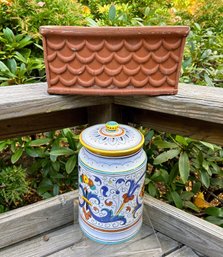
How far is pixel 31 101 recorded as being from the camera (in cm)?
99

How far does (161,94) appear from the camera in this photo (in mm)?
1029

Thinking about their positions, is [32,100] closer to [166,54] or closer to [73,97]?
[73,97]

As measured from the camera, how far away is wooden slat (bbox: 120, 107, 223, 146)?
3.45 feet

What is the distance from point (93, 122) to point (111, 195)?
355 millimetres

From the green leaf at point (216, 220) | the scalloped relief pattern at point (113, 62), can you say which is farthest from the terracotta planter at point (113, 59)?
the green leaf at point (216, 220)

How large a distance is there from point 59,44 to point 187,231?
766 mm

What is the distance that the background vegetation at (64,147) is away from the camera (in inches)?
52.4

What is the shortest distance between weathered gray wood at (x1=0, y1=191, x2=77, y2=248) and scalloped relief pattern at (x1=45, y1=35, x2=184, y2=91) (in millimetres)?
477

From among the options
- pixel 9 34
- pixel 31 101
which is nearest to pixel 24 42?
pixel 9 34

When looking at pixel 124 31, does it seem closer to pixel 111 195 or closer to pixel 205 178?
pixel 111 195

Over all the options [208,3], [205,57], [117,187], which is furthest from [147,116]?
[208,3]

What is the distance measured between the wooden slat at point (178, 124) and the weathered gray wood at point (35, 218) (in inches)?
15.4

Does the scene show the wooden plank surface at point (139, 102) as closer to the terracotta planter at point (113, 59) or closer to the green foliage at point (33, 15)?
the terracotta planter at point (113, 59)

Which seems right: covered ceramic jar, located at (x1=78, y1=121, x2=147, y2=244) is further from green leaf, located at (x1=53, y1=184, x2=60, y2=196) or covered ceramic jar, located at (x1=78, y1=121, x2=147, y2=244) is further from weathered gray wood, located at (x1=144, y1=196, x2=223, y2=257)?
green leaf, located at (x1=53, y1=184, x2=60, y2=196)
